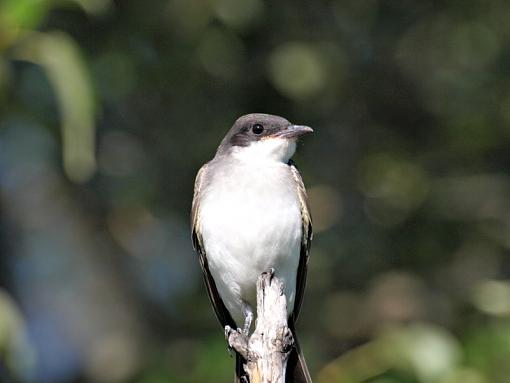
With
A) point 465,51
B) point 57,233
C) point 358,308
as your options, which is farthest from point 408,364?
point 57,233

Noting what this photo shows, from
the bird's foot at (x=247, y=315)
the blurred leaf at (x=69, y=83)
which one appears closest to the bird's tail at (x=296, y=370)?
the bird's foot at (x=247, y=315)

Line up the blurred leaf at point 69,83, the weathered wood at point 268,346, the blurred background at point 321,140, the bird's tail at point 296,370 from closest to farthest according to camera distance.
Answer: the weathered wood at point 268,346
the blurred leaf at point 69,83
the bird's tail at point 296,370
the blurred background at point 321,140

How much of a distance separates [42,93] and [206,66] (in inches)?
42.5

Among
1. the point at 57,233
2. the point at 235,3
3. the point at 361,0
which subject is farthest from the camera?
the point at 57,233

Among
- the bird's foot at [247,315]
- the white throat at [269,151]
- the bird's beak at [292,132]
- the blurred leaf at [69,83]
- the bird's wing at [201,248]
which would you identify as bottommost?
the bird's foot at [247,315]

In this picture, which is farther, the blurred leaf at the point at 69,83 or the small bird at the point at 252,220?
the small bird at the point at 252,220

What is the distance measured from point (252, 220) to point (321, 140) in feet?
9.28

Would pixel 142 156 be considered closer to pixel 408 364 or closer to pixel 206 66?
pixel 206 66

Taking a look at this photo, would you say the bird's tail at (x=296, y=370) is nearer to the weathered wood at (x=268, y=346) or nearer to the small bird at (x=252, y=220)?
the small bird at (x=252, y=220)

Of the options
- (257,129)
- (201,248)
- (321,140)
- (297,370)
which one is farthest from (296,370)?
(321,140)

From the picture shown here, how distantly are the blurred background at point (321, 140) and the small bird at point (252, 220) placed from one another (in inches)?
69.2

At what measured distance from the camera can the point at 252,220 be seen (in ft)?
17.4

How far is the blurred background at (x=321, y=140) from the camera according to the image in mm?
7660

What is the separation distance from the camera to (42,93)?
7.79 meters
